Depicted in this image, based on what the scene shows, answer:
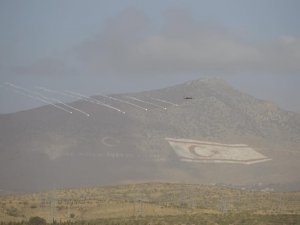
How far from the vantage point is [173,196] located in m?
144

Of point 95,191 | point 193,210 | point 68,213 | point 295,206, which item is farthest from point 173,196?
point 68,213

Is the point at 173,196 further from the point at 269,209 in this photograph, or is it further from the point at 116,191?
the point at 269,209

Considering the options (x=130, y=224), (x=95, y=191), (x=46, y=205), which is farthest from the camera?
(x=95, y=191)

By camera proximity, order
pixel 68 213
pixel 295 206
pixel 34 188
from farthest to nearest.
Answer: pixel 34 188 < pixel 295 206 < pixel 68 213

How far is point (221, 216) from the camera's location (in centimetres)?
9006

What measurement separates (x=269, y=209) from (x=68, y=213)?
38327 millimetres

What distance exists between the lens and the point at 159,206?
363 feet

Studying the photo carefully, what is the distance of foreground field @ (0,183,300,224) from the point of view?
8712 centimetres

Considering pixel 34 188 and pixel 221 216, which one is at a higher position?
pixel 34 188

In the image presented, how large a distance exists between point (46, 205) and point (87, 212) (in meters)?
12.2

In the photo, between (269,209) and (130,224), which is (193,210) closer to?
(269,209)

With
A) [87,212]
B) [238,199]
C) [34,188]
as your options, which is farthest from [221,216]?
[34,188]

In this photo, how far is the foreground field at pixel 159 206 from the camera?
8712 centimetres

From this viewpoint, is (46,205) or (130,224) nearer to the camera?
(130,224)
